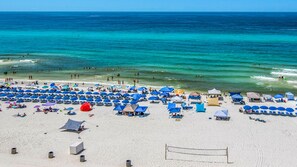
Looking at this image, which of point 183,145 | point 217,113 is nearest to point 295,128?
point 217,113

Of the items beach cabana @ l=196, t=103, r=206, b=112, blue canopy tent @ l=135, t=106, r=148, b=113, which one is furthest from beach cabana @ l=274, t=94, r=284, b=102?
blue canopy tent @ l=135, t=106, r=148, b=113

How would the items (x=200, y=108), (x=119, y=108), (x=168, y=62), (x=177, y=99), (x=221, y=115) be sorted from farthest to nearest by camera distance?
(x=168, y=62)
(x=177, y=99)
(x=200, y=108)
(x=119, y=108)
(x=221, y=115)

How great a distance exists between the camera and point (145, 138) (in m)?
28.7

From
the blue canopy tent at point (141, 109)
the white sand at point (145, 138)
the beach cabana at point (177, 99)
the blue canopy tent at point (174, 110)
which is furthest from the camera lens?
the beach cabana at point (177, 99)

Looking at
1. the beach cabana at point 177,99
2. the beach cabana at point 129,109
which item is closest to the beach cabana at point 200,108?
the beach cabana at point 177,99

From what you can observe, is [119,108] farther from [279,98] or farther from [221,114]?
[279,98]

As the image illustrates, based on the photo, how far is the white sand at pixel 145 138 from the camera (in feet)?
80.0

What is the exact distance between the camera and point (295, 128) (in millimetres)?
31109

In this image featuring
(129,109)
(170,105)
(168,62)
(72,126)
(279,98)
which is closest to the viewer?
(72,126)

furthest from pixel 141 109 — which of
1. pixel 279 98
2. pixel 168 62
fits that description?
pixel 168 62

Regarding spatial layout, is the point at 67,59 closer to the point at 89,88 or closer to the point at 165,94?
the point at 89,88

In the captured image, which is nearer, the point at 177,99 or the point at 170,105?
the point at 170,105

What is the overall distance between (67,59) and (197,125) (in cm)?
4450

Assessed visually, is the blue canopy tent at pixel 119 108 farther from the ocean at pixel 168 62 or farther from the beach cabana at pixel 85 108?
the ocean at pixel 168 62
